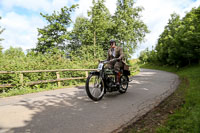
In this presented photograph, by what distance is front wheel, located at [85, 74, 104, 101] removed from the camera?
4.94m

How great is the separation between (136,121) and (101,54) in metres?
23.3

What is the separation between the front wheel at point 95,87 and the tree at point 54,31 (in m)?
20.7

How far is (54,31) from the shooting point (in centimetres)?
2550

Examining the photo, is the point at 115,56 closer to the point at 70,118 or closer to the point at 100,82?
the point at 100,82

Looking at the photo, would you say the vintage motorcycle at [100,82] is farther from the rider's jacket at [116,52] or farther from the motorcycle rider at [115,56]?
the rider's jacket at [116,52]

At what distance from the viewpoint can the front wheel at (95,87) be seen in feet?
16.2

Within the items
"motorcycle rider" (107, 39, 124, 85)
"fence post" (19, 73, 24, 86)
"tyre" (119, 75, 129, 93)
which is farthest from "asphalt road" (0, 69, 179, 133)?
"fence post" (19, 73, 24, 86)

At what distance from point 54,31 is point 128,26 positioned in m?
12.6

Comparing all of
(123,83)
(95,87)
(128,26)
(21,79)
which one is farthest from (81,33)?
(95,87)

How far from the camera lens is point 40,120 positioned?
328 centimetres

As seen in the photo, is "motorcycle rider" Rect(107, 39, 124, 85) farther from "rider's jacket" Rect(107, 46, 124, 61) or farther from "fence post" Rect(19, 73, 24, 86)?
"fence post" Rect(19, 73, 24, 86)

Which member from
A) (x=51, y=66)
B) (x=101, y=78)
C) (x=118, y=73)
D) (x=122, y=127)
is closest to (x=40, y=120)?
(x=122, y=127)

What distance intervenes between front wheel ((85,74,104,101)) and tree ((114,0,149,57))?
66.3 ft

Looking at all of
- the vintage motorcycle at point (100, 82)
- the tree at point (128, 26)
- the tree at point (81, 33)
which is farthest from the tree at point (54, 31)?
the vintage motorcycle at point (100, 82)
